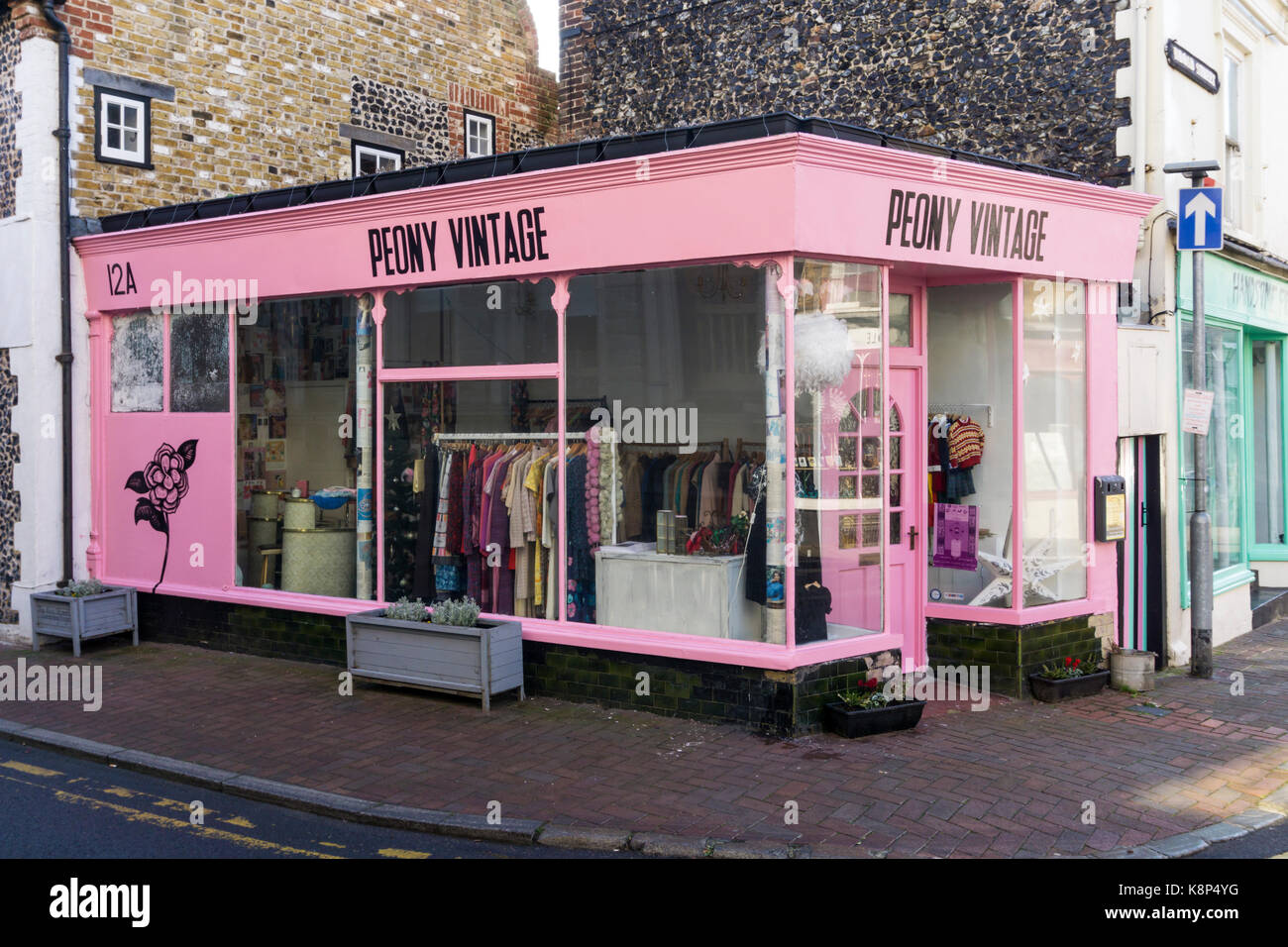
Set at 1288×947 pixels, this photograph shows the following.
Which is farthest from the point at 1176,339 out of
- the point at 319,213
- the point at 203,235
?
the point at 203,235

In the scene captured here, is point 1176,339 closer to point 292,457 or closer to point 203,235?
point 292,457

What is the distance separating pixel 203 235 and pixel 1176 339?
29.4 feet

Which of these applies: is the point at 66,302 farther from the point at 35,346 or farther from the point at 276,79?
the point at 276,79

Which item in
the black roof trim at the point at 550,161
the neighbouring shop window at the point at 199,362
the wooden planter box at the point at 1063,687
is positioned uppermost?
the black roof trim at the point at 550,161

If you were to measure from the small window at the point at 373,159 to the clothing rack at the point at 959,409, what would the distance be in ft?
24.7

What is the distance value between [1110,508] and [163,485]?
8.83m

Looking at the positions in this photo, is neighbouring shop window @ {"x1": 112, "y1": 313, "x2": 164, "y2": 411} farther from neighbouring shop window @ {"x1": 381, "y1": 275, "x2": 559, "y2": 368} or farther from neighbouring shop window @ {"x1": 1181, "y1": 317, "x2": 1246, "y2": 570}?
neighbouring shop window @ {"x1": 1181, "y1": 317, "x2": 1246, "y2": 570}

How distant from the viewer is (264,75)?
12852 mm

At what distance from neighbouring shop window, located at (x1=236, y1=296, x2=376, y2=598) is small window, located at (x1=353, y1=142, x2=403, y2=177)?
3.74 m

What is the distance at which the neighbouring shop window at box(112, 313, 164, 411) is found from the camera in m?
11.6

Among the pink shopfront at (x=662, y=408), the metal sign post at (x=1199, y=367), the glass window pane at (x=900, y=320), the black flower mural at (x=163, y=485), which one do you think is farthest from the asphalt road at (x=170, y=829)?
the metal sign post at (x=1199, y=367)

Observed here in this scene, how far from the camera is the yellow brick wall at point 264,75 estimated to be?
11.5 meters

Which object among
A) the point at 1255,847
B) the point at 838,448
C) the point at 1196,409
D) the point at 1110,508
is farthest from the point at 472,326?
the point at 1255,847

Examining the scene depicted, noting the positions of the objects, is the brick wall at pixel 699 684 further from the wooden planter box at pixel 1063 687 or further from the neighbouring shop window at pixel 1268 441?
the neighbouring shop window at pixel 1268 441
